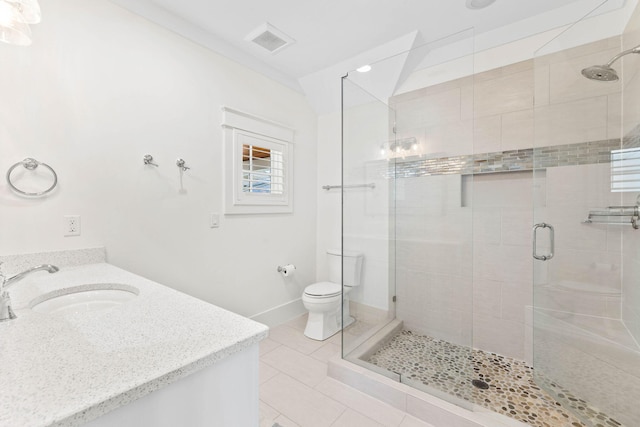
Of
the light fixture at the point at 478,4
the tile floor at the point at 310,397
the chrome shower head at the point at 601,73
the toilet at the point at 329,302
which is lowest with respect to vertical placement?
the tile floor at the point at 310,397

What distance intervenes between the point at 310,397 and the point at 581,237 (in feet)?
6.59

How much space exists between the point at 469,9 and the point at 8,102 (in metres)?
2.78

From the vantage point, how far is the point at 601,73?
1688 mm

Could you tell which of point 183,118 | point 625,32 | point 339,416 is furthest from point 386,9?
point 339,416

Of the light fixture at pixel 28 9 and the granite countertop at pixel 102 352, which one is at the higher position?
the light fixture at pixel 28 9

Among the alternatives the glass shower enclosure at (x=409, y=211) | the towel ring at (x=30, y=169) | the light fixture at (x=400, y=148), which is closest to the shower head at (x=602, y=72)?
the glass shower enclosure at (x=409, y=211)

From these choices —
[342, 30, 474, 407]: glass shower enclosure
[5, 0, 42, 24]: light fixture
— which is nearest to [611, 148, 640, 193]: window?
[342, 30, 474, 407]: glass shower enclosure

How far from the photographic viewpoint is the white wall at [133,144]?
142cm

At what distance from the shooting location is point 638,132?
1.47 meters

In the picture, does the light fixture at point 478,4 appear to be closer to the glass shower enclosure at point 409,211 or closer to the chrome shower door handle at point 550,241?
the glass shower enclosure at point 409,211

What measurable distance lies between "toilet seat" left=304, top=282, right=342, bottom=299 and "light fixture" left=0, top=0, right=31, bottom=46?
2234 mm

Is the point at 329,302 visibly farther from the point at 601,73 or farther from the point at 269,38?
the point at 601,73

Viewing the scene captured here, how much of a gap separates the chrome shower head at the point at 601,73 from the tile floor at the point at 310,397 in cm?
231

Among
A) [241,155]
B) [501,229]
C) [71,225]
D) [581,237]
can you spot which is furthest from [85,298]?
[581,237]
